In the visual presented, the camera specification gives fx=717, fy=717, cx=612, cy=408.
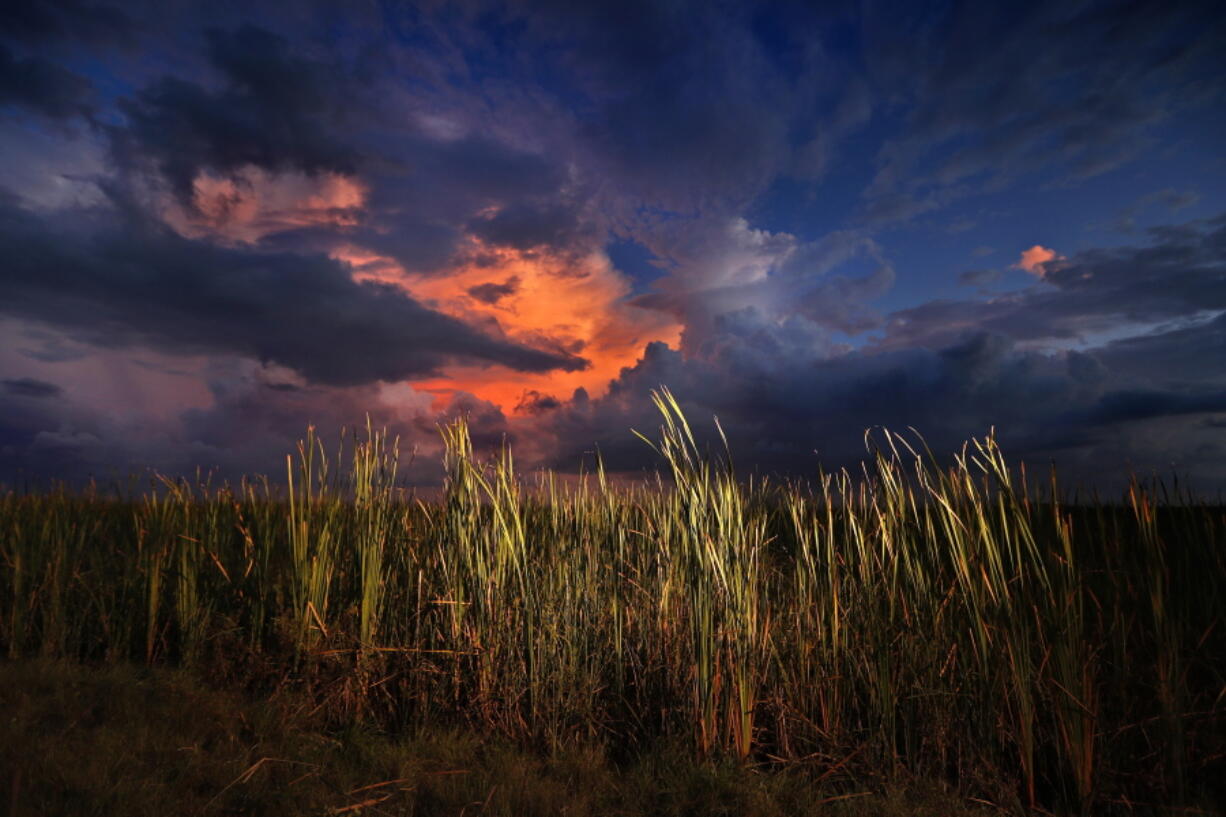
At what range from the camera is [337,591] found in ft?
15.1

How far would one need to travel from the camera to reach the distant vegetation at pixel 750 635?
3379 millimetres

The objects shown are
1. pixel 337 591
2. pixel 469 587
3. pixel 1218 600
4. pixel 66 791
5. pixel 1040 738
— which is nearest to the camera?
pixel 66 791

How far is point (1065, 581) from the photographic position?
3.41 m

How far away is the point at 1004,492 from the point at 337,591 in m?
3.96

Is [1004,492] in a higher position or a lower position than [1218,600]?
higher

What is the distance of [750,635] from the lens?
3.54 m

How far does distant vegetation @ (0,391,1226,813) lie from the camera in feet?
11.1

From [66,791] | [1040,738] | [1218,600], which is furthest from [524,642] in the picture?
[1218,600]

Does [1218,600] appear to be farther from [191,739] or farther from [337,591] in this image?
[191,739]

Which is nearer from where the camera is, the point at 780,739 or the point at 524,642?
the point at 780,739

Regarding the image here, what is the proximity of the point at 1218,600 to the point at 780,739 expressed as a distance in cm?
254

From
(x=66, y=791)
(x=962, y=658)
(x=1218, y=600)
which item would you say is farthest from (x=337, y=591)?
(x=1218, y=600)

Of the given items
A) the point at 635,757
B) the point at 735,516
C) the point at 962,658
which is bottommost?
the point at 635,757

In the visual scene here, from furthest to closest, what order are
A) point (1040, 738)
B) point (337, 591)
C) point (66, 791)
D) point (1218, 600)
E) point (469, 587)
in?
point (337, 591) → point (469, 587) → point (1218, 600) → point (1040, 738) → point (66, 791)
